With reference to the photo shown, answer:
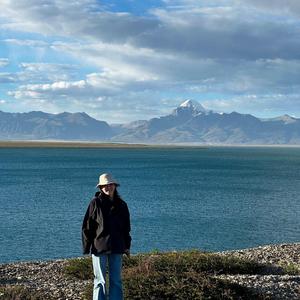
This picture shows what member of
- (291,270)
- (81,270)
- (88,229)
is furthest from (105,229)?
(291,270)

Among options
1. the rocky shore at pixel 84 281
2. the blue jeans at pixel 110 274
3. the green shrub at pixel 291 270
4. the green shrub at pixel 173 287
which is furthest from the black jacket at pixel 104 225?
the green shrub at pixel 291 270

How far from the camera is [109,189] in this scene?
33.8 feet

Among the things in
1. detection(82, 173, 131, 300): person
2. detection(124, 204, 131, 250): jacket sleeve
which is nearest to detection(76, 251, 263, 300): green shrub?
detection(82, 173, 131, 300): person

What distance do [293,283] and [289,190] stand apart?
72.2 m

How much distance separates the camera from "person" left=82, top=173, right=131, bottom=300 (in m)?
10.3

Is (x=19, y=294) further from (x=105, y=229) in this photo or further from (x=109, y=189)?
(x=109, y=189)

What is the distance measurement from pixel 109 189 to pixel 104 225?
72cm

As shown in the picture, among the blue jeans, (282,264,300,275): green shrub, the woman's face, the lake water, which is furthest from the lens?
Result: the lake water

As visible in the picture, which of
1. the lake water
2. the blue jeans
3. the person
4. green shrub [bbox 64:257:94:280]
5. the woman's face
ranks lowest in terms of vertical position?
the lake water

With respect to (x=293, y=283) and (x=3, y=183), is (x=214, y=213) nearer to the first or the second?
(x=293, y=283)

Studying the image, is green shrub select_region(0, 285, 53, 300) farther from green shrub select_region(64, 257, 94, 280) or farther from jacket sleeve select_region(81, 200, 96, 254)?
green shrub select_region(64, 257, 94, 280)

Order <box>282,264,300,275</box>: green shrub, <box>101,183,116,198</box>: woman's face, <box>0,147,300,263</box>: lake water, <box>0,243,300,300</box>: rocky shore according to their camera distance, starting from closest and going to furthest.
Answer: <box>101,183,116,198</box>: woman's face → <box>0,243,300,300</box>: rocky shore → <box>282,264,300,275</box>: green shrub → <box>0,147,300,263</box>: lake water

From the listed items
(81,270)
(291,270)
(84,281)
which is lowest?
(291,270)

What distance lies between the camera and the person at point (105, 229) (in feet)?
33.8
